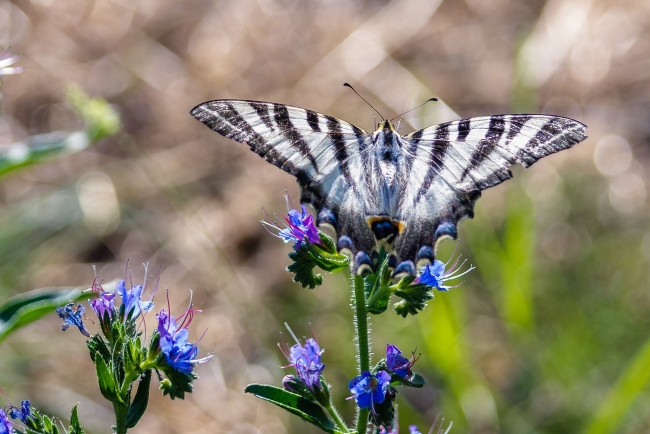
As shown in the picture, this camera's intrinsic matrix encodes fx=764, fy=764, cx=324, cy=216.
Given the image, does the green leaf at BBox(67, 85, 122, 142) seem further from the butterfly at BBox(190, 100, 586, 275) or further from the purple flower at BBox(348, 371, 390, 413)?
the purple flower at BBox(348, 371, 390, 413)

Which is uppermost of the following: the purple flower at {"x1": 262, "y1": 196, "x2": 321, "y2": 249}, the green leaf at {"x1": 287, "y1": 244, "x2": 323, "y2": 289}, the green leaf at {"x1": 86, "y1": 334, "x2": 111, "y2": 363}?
the purple flower at {"x1": 262, "y1": 196, "x2": 321, "y2": 249}

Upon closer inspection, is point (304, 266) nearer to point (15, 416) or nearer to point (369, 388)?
point (369, 388)

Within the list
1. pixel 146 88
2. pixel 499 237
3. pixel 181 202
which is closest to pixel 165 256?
pixel 181 202

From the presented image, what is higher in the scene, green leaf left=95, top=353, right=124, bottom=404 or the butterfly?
the butterfly

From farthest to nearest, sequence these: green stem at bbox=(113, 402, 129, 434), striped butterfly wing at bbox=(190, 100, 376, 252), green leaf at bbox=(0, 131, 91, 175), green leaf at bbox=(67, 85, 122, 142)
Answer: green leaf at bbox=(67, 85, 122, 142) < green leaf at bbox=(0, 131, 91, 175) < striped butterfly wing at bbox=(190, 100, 376, 252) < green stem at bbox=(113, 402, 129, 434)

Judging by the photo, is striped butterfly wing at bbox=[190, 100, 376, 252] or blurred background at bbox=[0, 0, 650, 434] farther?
blurred background at bbox=[0, 0, 650, 434]

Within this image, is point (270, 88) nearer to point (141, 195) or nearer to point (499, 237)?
point (141, 195)

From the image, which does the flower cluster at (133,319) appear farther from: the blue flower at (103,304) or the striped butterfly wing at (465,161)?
the striped butterfly wing at (465,161)

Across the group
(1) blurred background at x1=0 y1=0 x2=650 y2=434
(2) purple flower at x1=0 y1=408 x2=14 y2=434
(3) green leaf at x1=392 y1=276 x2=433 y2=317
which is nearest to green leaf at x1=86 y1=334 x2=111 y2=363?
(2) purple flower at x1=0 y1=408 x2=14 y2=434
